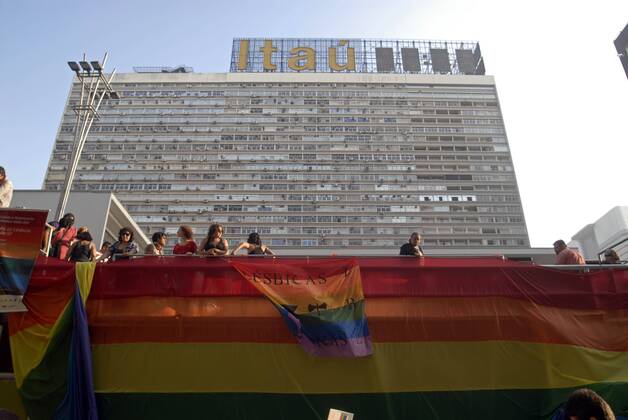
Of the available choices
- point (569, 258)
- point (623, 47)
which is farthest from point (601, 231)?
point (569, 258)

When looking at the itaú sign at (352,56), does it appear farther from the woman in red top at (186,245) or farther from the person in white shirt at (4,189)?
the person in white shirt at (4,189)

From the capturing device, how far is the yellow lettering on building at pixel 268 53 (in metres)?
68.9

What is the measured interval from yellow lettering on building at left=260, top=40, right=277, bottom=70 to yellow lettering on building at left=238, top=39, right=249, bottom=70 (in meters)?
2.61

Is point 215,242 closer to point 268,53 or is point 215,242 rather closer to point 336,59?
point 336,59

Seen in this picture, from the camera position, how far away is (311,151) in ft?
200

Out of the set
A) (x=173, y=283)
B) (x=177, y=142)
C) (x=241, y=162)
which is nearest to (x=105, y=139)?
(x=177, y=142)

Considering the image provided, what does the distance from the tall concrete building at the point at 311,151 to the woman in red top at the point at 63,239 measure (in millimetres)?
44286

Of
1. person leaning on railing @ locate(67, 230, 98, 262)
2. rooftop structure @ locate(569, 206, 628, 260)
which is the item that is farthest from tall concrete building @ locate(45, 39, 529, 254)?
person leaning on railing @ locate(67, 230, 98, 262)

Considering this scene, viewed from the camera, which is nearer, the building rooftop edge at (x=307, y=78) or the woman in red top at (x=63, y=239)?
the woman in red top at (x=63, y=239)

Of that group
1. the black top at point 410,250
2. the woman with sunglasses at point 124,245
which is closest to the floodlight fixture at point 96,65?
the woman with sunglasses at point 124,245

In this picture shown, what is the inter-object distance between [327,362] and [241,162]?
56.2 meters

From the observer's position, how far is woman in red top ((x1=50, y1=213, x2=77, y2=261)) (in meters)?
6.67

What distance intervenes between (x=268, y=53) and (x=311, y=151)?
20694mm

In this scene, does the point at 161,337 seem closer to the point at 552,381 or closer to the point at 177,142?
the point at 552,381
